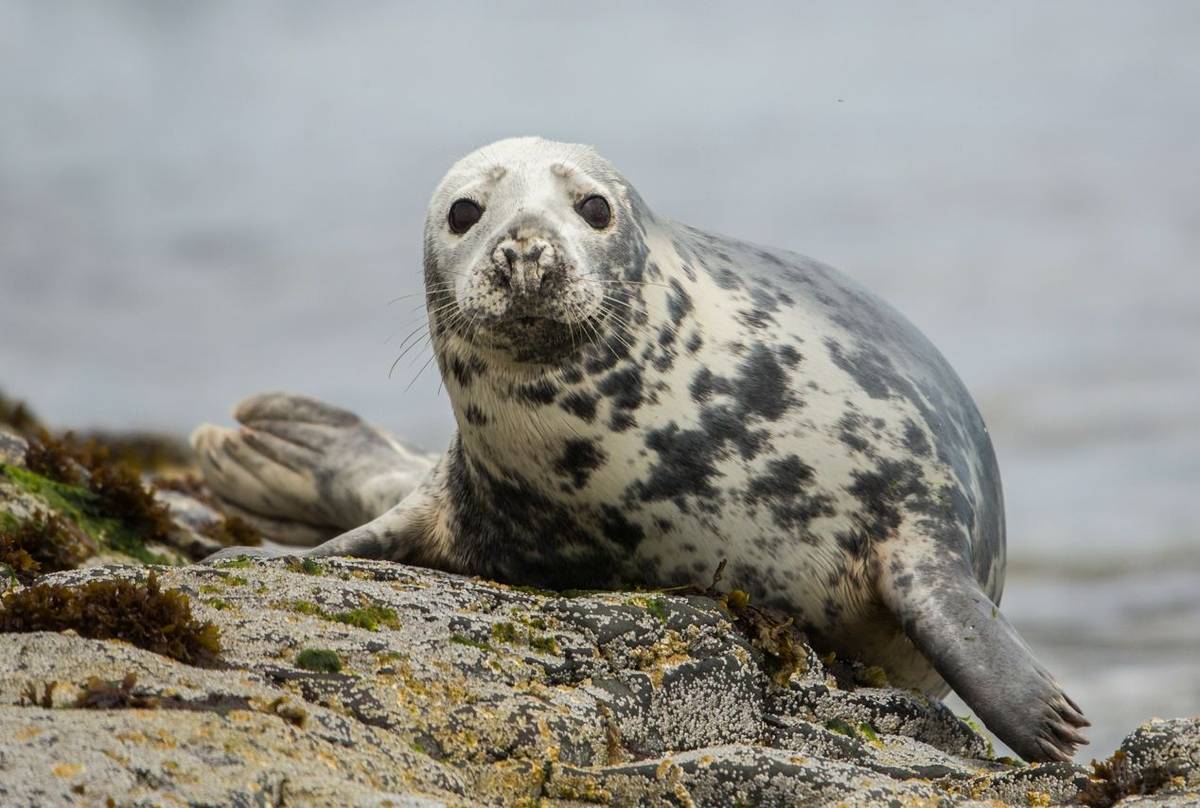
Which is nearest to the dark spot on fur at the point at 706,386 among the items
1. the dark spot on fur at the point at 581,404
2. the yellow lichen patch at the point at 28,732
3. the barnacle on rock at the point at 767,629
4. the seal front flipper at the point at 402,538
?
the dark spot on fur at the point at 581,404

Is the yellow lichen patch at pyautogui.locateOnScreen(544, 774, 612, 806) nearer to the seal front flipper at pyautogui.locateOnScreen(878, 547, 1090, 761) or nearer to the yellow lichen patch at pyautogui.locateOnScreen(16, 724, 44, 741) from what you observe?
the yellow lichen patch at pyautogui.locateOnScreen(16, 724, 44, 741)

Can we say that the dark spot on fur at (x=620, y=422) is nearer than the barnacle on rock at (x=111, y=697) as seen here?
No

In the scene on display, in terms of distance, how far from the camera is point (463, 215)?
633 centimetres

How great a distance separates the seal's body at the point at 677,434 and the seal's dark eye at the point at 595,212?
11 mm

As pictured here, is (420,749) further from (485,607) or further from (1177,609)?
(1177,609)

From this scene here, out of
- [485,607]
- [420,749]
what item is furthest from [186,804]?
[485,607]

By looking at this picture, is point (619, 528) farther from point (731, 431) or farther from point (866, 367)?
point (866, 367)

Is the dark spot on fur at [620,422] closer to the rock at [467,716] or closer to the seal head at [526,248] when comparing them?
the seal head at [526,248]

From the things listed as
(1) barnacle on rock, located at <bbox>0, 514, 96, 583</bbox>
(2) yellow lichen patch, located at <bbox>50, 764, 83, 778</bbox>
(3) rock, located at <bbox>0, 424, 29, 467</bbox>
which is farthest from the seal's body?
Answer: (3) rock, located at <bbox>0, 424, 29, 467</bbox>

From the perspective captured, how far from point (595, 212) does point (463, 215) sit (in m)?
0.48

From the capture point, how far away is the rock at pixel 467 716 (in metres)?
3.86

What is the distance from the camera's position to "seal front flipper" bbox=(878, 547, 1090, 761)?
18.0 ft

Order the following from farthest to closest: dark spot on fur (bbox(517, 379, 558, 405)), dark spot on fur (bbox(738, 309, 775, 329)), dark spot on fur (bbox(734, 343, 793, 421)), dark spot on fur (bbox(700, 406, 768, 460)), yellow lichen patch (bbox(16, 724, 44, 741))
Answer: dark spot on fur (bbox(738, 309, 775, 329))
dark spot on fur (bbox(734, 343, 793, 421))
dark spot on fur (bbox(700, 406, 768, 460))
dark spot on fur (bbox(517, 379, 558, 405))
yellow lichen patch (bbox(16, 724, 44, 741))

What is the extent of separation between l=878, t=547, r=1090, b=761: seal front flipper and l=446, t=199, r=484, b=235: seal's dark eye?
1899 mm
